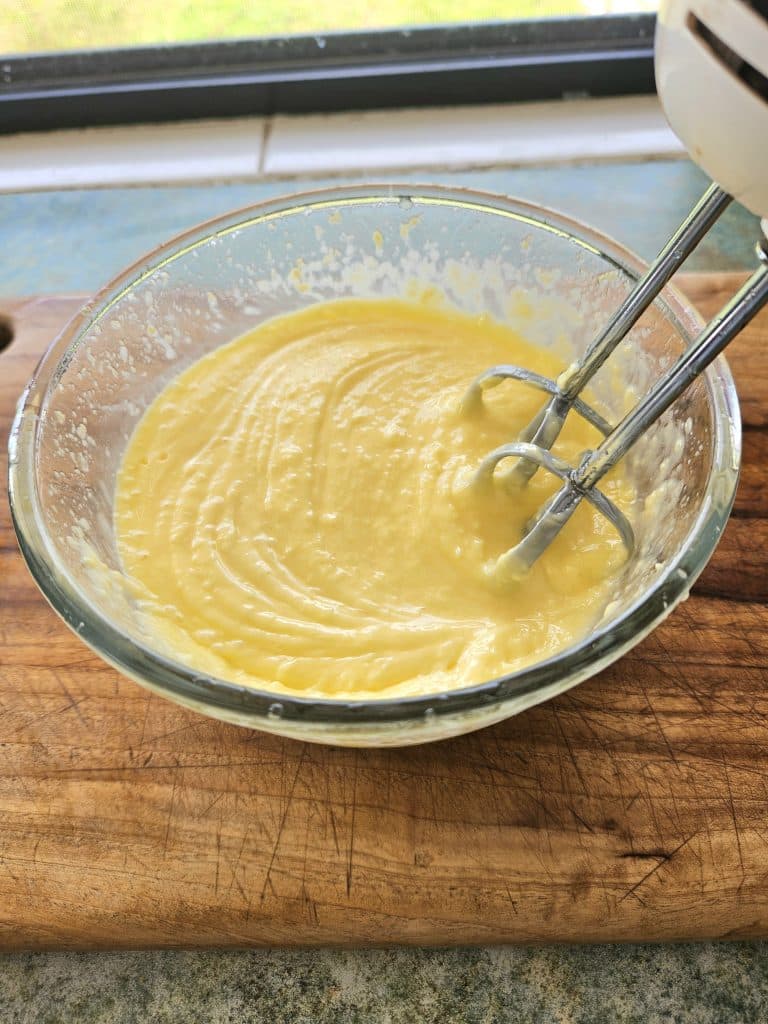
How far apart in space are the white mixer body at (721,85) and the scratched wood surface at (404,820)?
1.65 feet

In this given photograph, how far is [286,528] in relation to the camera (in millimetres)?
984

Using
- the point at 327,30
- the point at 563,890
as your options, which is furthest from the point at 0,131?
the point at 563,890

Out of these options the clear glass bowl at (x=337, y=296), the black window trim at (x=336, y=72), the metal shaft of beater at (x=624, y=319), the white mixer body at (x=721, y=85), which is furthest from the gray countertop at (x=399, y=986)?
the black window trim at (x=336, y=72)

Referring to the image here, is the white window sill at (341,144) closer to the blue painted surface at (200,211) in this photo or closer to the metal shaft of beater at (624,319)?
the blue painted surface at (200,211)

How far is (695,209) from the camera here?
76 cm

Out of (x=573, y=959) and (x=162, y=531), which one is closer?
(x=573, y=959)

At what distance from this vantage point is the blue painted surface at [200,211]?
59.7 inches

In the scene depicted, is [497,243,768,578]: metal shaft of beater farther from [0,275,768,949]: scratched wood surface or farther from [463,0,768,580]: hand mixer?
[0,275,768,949]: scratched wood surface

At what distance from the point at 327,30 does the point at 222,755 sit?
4.36ft

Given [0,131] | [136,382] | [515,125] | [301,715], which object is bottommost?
[0,131]

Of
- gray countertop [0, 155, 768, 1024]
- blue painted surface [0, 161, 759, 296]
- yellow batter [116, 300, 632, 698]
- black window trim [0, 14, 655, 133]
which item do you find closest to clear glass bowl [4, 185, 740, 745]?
yellow batter [116, 300, 632, 698]

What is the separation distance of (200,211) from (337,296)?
1.63 ft

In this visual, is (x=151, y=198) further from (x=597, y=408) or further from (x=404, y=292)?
(x=597, y=408)

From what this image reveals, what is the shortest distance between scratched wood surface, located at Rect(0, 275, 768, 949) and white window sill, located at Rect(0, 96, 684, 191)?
Answer: 3.41ft
